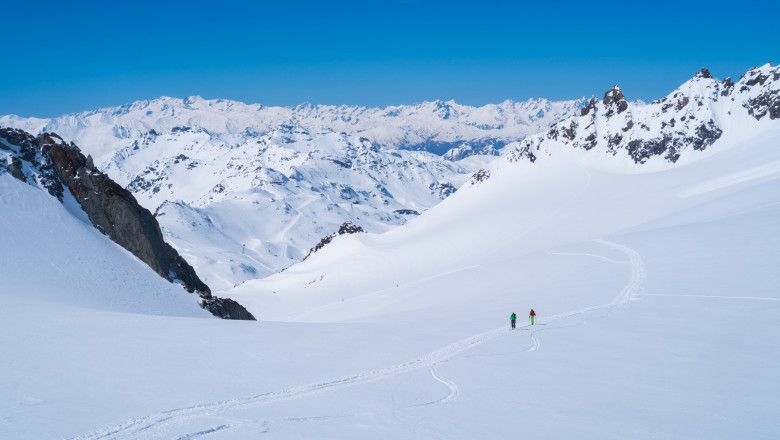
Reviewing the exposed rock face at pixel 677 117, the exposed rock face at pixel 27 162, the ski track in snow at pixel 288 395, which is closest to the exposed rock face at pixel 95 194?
the exposed rock face at pixel 27 162

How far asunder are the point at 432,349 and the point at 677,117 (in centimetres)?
12333

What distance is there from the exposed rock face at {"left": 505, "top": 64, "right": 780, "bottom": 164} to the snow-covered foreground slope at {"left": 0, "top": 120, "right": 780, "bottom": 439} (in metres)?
78.4

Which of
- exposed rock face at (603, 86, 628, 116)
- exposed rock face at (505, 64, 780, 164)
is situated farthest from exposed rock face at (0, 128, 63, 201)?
exposed rock face at (603, 86, 628, 116)

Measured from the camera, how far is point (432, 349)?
22.0m

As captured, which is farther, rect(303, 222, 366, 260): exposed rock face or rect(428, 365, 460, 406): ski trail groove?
rect(303, 222, 366, 260): exposed rock face

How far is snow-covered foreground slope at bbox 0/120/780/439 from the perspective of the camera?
1300 cm

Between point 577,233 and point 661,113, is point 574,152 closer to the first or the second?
point 661,113

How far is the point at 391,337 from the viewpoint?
24.7 m

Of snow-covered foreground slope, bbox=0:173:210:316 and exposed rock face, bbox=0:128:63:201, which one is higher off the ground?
exposed rock face, bbox=0:128:63:201

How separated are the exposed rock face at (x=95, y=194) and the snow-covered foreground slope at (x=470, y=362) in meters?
16.2

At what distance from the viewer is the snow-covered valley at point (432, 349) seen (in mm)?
13164

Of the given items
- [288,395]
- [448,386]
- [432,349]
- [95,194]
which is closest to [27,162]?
[95,194]

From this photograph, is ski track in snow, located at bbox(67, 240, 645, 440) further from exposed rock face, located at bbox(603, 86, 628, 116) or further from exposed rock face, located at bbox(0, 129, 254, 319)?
exposed rock face, located at bbox(603, 86, 628, 116)

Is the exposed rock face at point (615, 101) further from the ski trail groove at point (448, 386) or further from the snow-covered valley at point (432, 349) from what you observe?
the ski trail groove at point (448, 386)
